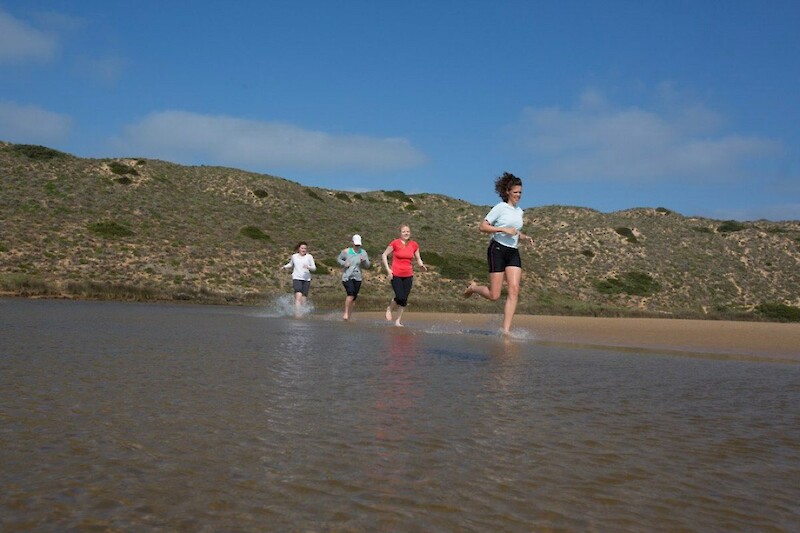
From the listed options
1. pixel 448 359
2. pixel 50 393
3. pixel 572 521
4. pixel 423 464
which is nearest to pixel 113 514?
pixel 423 464

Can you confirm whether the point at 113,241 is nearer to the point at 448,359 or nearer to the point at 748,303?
the point at 448,359

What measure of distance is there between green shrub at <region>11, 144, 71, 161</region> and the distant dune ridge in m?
0.20

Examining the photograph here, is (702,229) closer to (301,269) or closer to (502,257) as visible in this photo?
(301,269)

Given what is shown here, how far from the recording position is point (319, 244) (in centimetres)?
4538

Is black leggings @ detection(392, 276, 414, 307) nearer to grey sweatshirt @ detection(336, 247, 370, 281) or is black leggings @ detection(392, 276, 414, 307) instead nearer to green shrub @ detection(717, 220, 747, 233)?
grey sweatshirt @ detection(336, 247, 370, 281)

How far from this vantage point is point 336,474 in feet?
8.28

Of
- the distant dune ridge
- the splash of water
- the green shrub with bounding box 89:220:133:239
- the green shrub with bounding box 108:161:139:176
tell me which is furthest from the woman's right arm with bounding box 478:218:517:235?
the green shrub with bounding box 108:161:139:176

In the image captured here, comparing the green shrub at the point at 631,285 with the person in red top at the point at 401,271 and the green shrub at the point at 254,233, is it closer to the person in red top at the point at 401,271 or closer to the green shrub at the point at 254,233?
the green shrub at the point at 254,233

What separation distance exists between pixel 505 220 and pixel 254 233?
3643 centimetres

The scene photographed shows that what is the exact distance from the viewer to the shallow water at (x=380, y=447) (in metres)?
2.12

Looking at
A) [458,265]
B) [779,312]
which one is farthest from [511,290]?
[779,312]

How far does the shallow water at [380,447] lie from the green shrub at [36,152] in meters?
53.9

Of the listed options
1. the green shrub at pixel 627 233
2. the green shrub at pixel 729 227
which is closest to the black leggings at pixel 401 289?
the green shrub at pixel 627 233

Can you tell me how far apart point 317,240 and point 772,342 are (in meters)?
37.8
